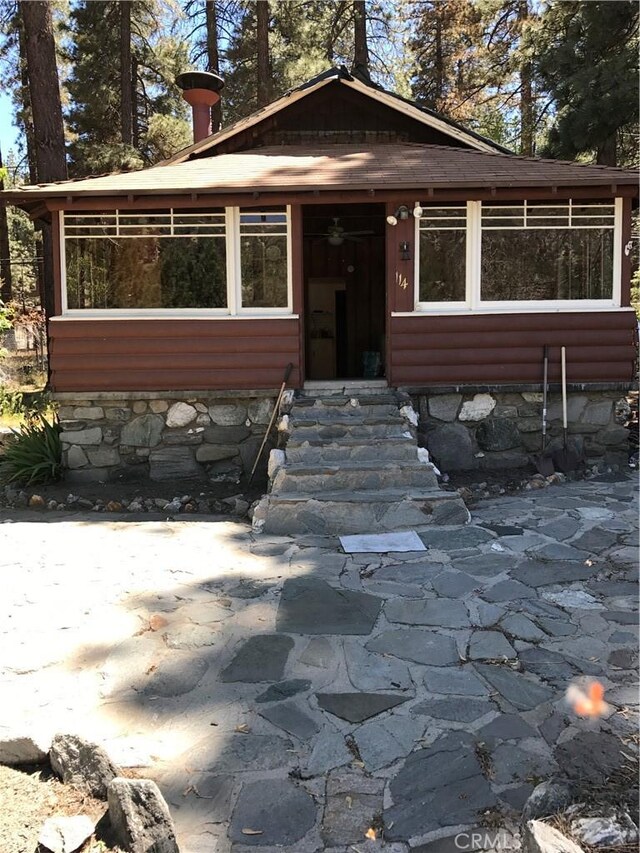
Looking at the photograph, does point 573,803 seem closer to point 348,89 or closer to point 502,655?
point 502,655

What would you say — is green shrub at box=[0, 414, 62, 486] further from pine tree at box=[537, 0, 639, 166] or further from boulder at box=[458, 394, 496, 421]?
pine tree at box=[537, 0, 639, 166]

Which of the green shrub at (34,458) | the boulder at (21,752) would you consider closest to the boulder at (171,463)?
the green shrub at (34,458)

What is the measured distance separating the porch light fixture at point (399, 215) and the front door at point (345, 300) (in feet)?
9.86

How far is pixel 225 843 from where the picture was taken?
6.55ft

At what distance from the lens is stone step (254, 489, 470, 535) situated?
5.36 m

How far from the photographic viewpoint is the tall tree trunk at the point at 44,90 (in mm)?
10594

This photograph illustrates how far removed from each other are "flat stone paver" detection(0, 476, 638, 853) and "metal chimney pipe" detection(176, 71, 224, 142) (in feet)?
26.6

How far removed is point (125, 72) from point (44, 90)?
17.7 feet

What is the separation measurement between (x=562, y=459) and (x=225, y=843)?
6.28 m

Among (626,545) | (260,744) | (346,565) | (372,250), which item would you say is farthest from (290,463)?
(372,250)

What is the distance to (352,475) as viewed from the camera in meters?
5.93

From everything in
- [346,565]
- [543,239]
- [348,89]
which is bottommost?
[346,565]

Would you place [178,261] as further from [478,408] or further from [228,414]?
[478,408]

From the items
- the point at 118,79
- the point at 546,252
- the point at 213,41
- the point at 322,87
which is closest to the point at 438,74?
the point at 213,41
